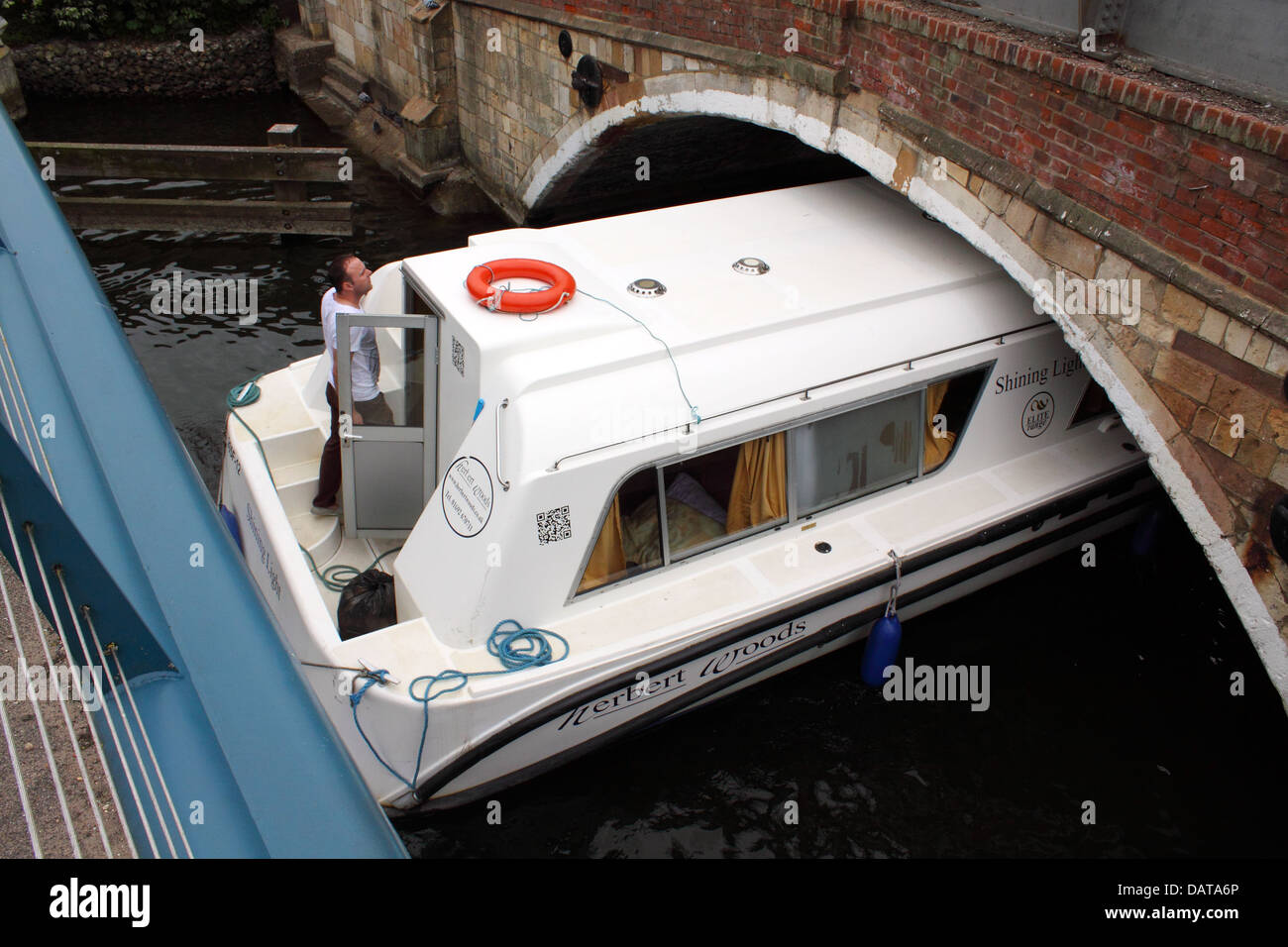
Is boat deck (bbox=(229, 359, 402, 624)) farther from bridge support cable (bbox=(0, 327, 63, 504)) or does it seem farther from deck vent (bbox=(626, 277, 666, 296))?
bridge support cable (bbox=(0, 327, 63, 504))

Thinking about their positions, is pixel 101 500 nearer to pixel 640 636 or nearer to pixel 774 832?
pixel 640 636

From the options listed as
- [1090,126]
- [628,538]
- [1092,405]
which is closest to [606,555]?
[628,538]

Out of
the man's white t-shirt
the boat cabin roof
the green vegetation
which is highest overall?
the green vegetation

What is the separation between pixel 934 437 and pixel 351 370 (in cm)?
361

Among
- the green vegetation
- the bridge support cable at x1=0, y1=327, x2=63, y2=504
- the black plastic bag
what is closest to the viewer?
the bridge support cable at x1=0, y1=327, x2=63, y2=504

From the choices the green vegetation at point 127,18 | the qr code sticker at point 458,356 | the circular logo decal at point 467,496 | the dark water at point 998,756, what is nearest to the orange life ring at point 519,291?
the qr code sticker at point 458,356

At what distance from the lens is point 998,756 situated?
242 inches

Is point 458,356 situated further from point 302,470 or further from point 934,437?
point 934,437

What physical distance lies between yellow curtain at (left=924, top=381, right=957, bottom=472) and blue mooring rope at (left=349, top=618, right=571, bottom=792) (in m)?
2.71

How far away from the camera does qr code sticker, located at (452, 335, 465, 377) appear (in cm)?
520

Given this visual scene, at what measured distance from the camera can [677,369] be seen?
16.8 ft

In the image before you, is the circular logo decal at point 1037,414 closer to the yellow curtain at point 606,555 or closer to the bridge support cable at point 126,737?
the yellow curtain at point 606,555

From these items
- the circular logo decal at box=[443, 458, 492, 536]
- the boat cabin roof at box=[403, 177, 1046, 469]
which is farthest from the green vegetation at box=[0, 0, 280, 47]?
the circular logo decal at box=[443, 458, 492, 536]
